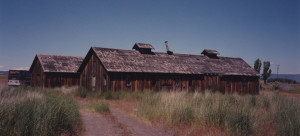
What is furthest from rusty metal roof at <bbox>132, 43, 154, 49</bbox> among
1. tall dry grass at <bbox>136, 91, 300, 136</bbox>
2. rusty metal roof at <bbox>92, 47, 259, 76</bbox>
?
tall dry grass at <bbox>136, 91, 300, 136</bbox>

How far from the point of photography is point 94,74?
22953 mm

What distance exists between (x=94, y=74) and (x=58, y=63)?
23.0 ft

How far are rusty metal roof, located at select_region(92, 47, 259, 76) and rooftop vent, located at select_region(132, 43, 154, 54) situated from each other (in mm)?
677

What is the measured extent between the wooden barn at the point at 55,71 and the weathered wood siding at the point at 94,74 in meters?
2.52

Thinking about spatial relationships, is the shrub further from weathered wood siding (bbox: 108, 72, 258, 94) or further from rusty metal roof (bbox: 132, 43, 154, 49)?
rusty metal roof (bbox: 132, 43, 154, 49)

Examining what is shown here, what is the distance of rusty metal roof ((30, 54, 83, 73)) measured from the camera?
26.0m

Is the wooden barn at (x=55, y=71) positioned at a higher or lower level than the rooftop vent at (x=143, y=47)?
lower

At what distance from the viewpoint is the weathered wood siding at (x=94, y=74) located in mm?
21312

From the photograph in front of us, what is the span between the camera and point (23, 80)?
30875mm

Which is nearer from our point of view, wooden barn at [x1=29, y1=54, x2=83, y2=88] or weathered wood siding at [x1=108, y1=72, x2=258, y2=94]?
weathered wood siding at [x1=108, y1=72, x2=258, y2=94]

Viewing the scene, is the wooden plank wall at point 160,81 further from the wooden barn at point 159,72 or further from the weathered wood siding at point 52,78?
the weathered wood siding at point 52,78

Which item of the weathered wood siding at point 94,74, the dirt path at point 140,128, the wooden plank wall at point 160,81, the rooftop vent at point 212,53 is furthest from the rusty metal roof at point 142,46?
the dirt path at point 140,128

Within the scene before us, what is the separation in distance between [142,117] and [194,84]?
1555 cm

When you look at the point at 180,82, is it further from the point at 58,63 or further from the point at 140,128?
the point at 140,128
